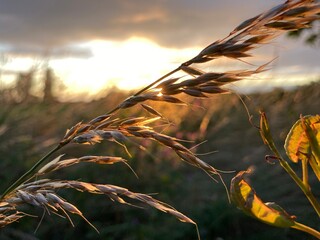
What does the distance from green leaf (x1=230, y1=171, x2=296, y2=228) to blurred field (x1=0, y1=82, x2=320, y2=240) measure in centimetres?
179

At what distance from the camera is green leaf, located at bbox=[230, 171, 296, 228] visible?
Answer: 754 millimetres

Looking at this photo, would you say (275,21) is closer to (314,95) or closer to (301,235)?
(301,235)

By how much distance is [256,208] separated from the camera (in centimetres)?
76

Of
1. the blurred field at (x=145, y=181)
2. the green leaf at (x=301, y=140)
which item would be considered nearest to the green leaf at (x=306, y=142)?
the green leaf at (x=301, y=140)

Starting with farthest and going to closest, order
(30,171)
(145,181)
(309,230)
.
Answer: (145,181)
(30,171)
(309,230)

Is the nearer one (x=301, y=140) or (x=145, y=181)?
(x=301, y=140)

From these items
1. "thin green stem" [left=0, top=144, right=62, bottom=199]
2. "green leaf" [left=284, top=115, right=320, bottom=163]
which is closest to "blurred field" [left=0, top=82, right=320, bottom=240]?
"thin green stem" [left=0, top=144, right=62, bottom=199]

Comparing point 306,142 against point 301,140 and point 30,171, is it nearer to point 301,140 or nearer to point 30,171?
point 301,140

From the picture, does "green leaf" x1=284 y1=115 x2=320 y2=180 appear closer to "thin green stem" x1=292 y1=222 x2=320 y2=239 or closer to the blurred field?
"thin green stem" x1=292 y1=222 x2=320 y2=239

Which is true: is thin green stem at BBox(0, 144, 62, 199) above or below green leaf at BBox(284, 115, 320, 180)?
below

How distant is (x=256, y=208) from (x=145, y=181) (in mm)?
3084

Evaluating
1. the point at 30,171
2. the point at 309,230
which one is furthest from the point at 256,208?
the point at 30,171

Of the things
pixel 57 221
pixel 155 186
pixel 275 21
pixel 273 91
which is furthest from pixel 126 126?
pixel 273 91

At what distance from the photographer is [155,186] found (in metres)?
3.81
